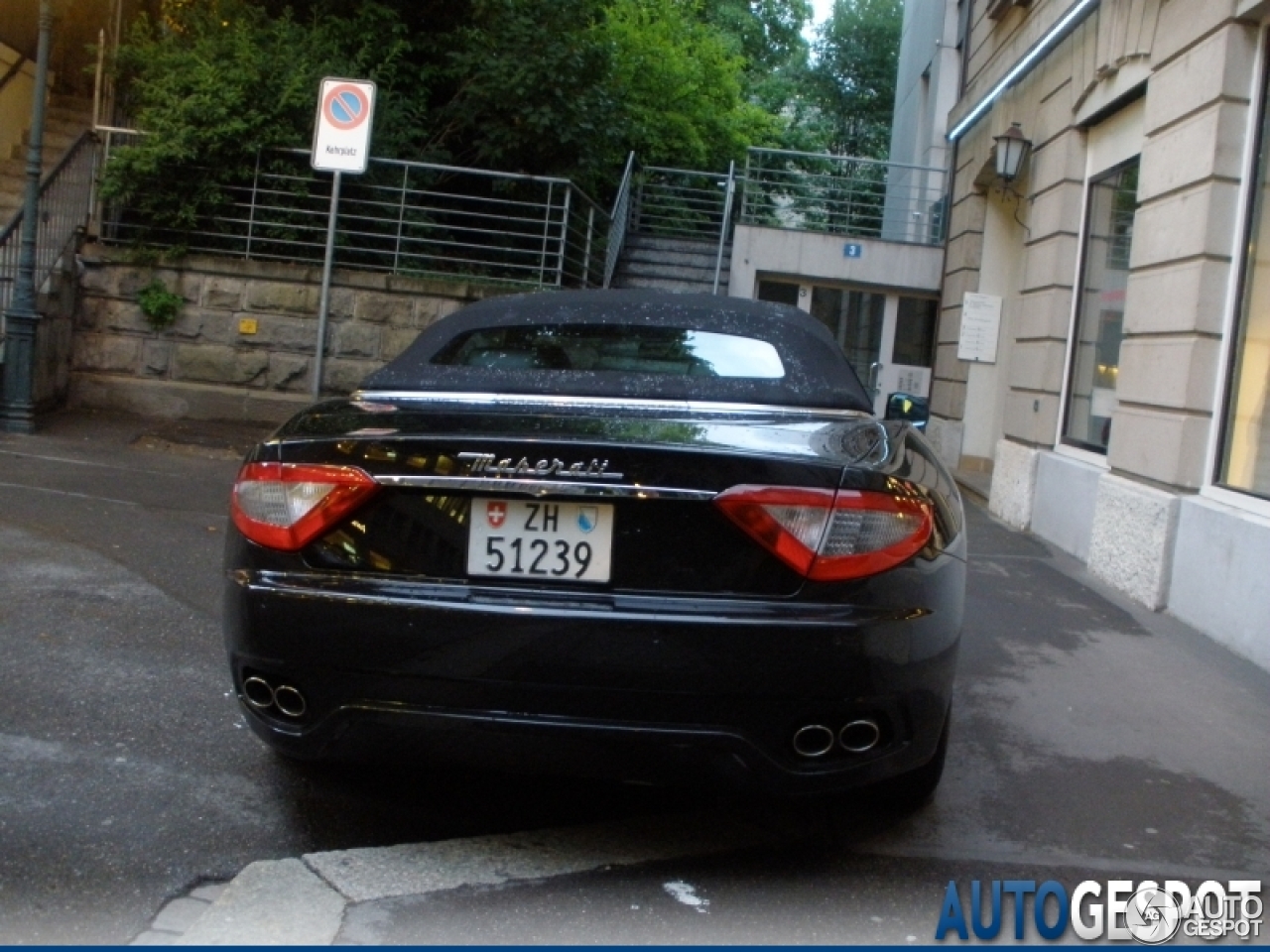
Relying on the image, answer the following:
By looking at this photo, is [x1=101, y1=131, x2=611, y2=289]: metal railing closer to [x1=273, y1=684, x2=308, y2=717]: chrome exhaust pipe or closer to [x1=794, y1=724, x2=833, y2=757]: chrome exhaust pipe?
[x1=273, y1=684, x2=308, y2=717]: chrome exhaust pipe

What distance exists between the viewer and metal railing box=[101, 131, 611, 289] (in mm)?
13773

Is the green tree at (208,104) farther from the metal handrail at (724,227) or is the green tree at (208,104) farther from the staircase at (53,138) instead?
the metal handrail at (724,227)

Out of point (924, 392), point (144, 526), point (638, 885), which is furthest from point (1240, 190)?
point (924, 392)

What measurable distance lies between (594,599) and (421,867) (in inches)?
36.1

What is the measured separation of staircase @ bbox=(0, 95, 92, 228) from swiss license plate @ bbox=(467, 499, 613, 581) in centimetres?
1347

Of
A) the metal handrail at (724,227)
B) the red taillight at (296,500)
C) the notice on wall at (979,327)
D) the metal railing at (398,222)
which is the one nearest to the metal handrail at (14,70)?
the metal railing at (398,222)

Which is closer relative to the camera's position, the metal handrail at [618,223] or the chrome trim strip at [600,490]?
the chrome trim strip at [600,490]

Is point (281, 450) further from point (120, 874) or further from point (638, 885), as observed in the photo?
point (638, 885)

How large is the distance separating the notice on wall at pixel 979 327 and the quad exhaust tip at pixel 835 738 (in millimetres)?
11892

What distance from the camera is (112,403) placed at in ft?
43.6

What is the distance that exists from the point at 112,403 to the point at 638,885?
11.1 metres

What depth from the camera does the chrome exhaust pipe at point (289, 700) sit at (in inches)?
136

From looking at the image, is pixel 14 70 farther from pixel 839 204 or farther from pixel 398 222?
pixel 839 204

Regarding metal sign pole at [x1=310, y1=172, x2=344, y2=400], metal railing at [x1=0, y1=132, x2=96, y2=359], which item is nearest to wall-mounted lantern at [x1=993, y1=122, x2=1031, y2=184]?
metal sign pole at [x1=310, y1=172, x2=344, y2=400]
